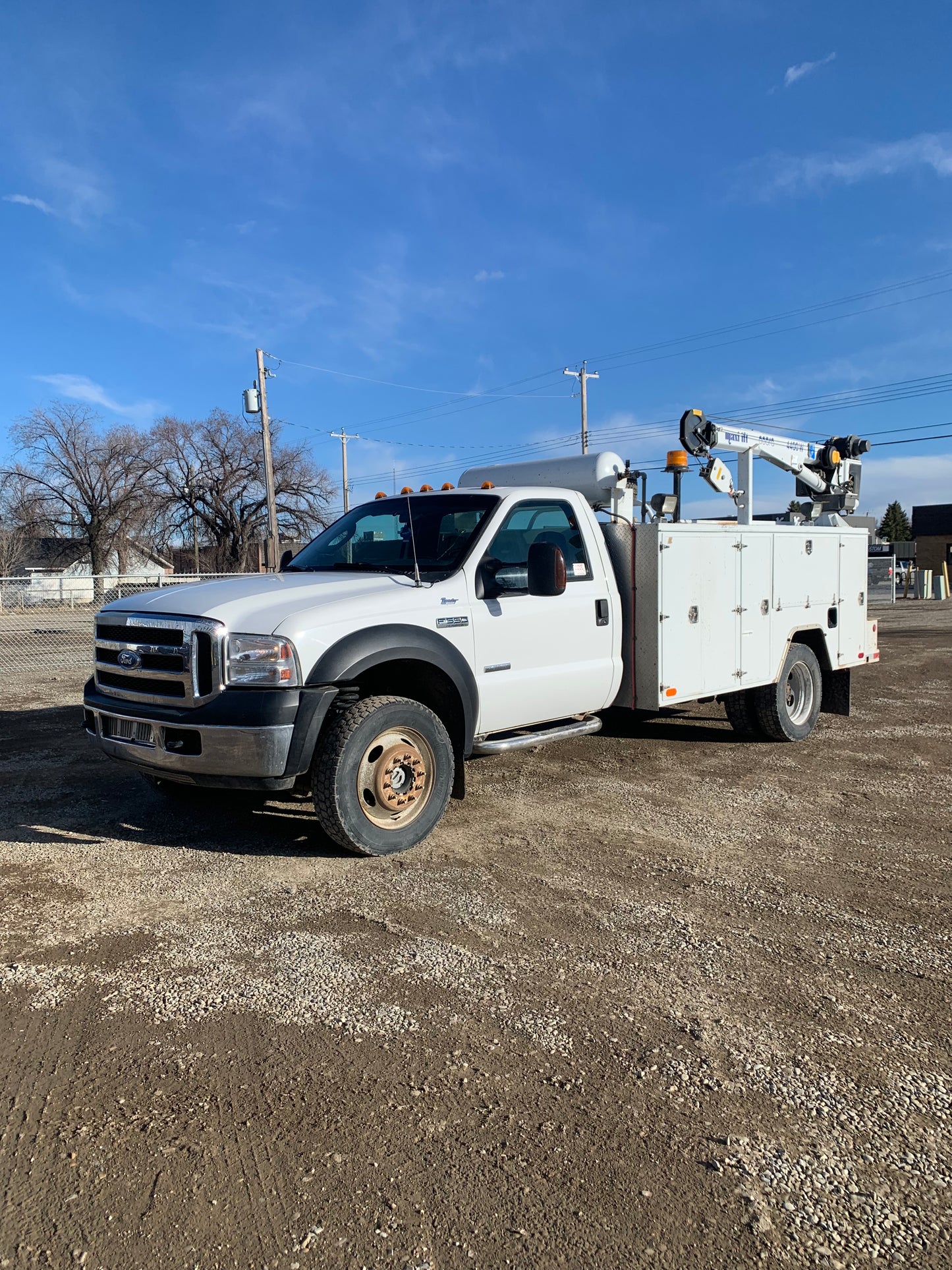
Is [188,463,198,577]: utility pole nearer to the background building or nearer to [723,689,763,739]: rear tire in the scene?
the background building

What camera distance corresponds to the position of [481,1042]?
2.93 metres

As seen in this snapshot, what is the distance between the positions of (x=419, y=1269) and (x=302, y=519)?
5533cm

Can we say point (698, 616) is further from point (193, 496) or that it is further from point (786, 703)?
point (193, 496)

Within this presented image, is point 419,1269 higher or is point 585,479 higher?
point 585,479

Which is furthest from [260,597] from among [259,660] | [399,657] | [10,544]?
[10,544]

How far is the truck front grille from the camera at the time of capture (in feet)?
14.3

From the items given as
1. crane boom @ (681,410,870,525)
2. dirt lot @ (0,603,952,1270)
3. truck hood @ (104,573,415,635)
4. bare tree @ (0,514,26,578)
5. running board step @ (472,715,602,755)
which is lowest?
dirt lot @ (0,603,952,1270)

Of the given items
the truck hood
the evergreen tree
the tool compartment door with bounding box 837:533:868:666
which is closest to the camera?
the truck hood

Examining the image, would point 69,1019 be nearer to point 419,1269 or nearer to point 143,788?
point 419,1269

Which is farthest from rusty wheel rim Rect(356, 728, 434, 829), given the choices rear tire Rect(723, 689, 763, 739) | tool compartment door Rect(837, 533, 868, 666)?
tool compartment door Rect(837, 533, 868, 666)

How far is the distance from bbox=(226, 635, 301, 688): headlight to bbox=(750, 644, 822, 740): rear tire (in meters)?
4.56

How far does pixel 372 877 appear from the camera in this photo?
14.7 ft

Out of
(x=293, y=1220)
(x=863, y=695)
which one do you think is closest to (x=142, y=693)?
(x=293, y=1220)

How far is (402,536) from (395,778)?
172 cm
